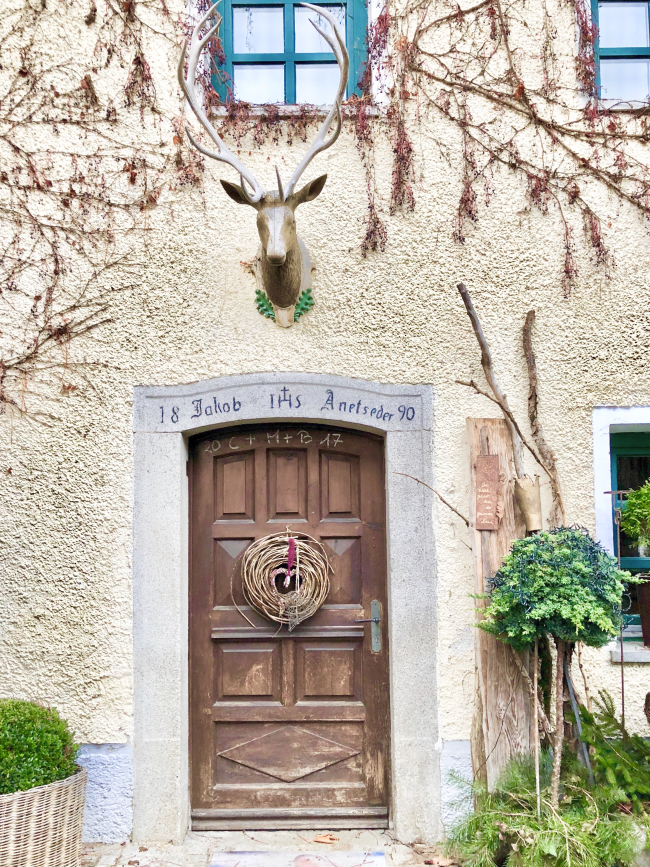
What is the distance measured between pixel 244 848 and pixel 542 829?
4.86ft

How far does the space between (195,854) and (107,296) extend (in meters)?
2.84

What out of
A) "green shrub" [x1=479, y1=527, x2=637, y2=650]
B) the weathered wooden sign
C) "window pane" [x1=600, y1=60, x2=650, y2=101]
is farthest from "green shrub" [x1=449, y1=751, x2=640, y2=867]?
"window pane" [x1=600, y1=60, x2=650, y2=101]

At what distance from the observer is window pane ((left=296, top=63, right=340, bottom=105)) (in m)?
4.36

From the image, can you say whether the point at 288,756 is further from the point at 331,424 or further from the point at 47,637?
the point at 331,424

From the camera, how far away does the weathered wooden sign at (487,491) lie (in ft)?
12.4

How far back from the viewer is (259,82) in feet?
14.4

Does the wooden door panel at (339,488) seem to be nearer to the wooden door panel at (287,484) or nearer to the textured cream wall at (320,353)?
the wooden door panel at (287,484)

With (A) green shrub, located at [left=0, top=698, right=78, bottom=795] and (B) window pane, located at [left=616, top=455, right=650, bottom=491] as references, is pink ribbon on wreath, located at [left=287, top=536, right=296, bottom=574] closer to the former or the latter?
(A) green shrub, located at [left=0, top=698, right=78, bottom=795]

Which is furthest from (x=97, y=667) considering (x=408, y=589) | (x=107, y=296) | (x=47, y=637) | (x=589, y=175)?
(x=589, y=175)

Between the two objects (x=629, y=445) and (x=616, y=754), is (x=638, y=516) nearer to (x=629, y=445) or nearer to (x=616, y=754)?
(x=629, y=445)

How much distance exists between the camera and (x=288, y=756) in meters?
4.06

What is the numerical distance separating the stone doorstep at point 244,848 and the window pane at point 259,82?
3.95 metres

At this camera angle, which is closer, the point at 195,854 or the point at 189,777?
the point at 195,854

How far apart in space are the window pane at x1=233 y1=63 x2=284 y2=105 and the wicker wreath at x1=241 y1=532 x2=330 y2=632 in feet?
8.12
